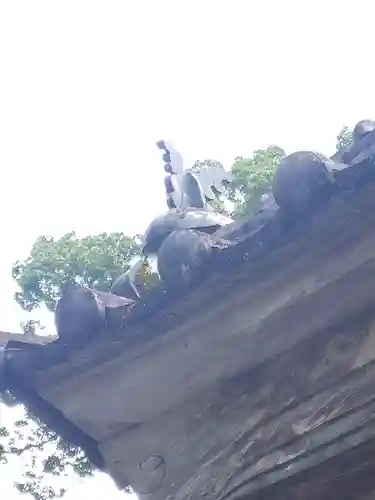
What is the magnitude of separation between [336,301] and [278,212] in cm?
31

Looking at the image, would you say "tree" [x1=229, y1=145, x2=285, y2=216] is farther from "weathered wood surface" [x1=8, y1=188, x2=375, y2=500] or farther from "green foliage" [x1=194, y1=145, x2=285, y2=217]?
"weathered wood surface" [x1=8, y1=188, x2=375, y2=500]

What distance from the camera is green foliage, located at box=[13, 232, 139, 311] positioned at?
9.71 meters

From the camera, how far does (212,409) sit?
2.60 m

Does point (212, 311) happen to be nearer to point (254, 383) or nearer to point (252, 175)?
point (254, 383)

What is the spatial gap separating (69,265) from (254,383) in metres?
7.47

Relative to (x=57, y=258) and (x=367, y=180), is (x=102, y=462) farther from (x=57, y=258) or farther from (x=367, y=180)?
(x=57, y=258)

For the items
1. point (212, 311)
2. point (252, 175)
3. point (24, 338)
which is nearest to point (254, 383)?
point (212, 311)

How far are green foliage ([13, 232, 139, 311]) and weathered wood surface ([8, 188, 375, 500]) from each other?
685 centimetres

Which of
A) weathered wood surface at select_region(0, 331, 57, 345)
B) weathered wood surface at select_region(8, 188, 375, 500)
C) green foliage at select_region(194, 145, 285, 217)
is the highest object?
green foliage at select_region(194, 145, 285, 217)

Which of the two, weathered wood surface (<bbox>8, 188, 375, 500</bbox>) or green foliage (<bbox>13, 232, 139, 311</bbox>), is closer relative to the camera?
weathered wood surface (<bbox>8, 188, 375, 500</bbox>)

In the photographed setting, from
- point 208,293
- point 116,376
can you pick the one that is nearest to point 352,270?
point 208,293

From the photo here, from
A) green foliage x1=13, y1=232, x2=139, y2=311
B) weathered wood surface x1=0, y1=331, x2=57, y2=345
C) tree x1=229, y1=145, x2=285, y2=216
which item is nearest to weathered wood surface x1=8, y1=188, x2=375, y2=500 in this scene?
weathered wood surface x1=0, y1=331, x2=57, y2=345

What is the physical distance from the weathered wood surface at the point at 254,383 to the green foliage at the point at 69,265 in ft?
22.5

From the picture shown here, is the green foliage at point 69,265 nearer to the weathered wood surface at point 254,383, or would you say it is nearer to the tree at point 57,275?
the tree at point 57,275
